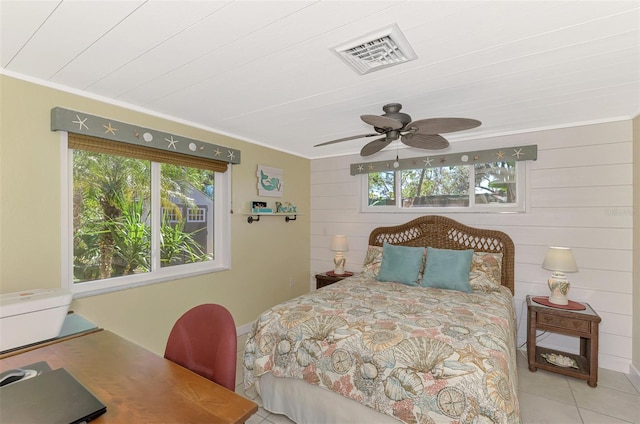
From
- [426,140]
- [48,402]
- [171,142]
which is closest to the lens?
[48,402]

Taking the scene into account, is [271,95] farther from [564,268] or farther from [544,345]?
[544,345]

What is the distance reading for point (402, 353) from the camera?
1.72 metres

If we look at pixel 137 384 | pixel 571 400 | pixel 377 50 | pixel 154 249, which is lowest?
pixel 571 400

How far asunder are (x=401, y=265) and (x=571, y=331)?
4.97ft

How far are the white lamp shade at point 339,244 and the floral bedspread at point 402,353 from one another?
55.2 inches

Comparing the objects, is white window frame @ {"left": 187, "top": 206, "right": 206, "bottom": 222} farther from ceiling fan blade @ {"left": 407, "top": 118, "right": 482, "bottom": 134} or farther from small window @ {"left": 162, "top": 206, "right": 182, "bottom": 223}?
ceiling fan blade @ {"left": 407, "top": 118, "right": 482, "bottom": 134}

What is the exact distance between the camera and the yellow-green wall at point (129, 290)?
79.7 inches

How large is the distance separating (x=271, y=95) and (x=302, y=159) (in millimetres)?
2223

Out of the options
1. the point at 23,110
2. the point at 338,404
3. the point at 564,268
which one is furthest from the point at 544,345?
the point at 23,110

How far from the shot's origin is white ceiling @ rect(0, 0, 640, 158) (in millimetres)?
1400

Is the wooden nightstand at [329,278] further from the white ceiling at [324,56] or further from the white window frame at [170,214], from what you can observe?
the white ceiling at [324,56]

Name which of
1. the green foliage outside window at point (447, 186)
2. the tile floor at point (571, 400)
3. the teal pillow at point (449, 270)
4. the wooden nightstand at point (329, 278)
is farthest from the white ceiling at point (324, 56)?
the tile floor at point (571, 400)

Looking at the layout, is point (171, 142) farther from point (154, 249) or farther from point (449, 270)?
point (449, 270)

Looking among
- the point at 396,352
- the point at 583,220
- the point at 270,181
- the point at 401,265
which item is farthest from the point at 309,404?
the point at 583,220
